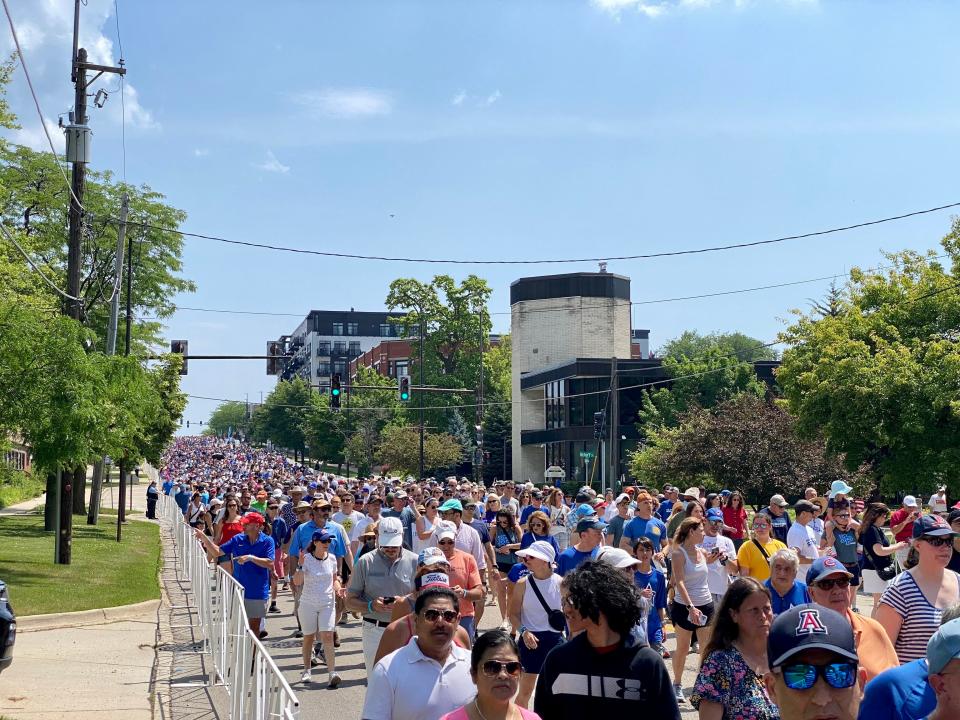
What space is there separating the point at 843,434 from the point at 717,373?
32496mm

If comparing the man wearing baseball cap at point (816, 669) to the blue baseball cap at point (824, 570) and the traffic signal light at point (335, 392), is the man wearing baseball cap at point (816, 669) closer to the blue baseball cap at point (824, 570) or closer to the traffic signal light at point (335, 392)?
the blue baseball cap at point (824, 570)

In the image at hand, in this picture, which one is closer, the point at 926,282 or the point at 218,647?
the point at 218,647

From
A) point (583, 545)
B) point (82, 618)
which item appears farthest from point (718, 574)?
point (82, 618)

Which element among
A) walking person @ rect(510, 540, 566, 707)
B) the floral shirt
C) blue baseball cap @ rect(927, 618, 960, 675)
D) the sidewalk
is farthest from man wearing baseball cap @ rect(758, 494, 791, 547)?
blue baseball cap @ rect(927, 618, 960, 675)

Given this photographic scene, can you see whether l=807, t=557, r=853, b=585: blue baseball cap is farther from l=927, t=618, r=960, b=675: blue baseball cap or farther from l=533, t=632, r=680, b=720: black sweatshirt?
l=927, t=618, r=960, b=675: blue baseball cap

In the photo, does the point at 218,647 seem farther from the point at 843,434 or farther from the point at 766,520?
the point at 843,434

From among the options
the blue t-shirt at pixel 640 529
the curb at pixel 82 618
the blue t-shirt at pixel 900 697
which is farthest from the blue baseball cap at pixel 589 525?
the curb at pixel 82 618

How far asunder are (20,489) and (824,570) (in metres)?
51.1

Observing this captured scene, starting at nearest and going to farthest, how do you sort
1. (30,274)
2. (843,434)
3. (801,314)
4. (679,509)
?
(679,509) < (30,274) < (843,434) < (801,314)

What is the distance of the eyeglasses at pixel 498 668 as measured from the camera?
15.6 ft

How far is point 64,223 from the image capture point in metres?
39.2

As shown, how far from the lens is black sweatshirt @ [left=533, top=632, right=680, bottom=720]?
4750 millimetres

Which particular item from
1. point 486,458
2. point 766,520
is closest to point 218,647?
point 766,520

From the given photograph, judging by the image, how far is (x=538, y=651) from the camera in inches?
339
